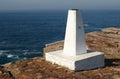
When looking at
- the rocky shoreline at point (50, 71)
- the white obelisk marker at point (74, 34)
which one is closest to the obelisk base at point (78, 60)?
the rocky shoreline at point (50, 71)

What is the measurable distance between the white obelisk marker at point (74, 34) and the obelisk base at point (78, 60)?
0.76 meters

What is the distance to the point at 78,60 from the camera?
24391 mm

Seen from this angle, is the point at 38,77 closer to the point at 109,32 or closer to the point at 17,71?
the point at 17,71

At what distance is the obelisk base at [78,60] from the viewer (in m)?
24.6

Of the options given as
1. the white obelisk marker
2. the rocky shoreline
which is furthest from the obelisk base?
the white obelisk marker

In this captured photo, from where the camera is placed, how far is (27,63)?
2888 cm

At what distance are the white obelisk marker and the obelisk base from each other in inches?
29.8

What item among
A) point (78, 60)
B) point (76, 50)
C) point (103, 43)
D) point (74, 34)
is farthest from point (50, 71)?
point (103, 43)

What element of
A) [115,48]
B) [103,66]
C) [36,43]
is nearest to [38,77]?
[103,66]

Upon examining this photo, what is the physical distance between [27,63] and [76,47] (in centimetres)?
635

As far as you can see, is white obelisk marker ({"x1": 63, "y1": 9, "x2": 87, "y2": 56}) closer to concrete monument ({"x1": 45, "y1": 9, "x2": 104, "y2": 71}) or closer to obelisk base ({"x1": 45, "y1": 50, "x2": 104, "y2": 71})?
concrete monument ({"x1": 45, "y1": 9, "x2": 104, "y2": 71})

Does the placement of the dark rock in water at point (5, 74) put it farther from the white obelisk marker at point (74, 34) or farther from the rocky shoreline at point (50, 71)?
the white obelisk marker at point (74, 34)

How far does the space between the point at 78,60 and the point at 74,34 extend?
2.67 m

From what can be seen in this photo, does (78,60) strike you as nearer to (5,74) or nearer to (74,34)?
(74,34)
